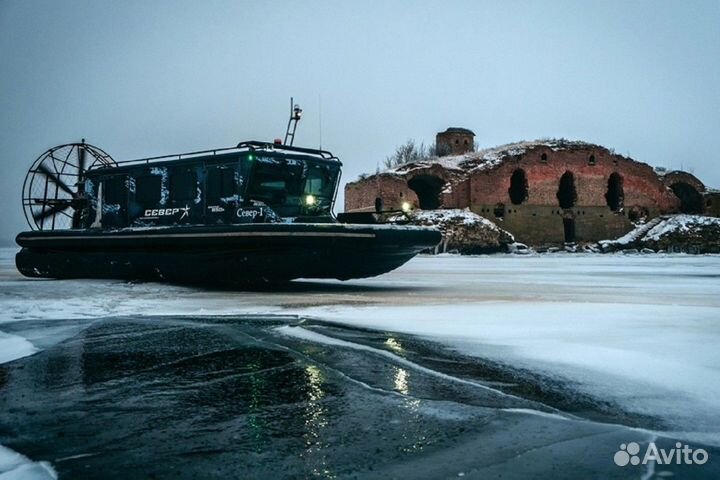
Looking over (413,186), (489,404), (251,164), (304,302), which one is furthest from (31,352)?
(413,186)

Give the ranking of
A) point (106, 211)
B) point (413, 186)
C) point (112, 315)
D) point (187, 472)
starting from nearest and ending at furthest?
point (187, 472)
point (112, 315)
point (106, 211)
point (413, 186)

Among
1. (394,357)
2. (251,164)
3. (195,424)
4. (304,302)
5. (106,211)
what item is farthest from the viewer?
(106,211)

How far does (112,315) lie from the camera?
452 cm

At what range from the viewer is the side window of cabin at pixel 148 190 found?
29.4 feet

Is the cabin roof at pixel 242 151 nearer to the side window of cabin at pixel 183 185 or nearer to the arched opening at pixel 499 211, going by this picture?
the side window of cabin at pixel 183 185

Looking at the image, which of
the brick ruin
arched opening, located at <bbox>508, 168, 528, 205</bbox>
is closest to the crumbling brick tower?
the brick ruin

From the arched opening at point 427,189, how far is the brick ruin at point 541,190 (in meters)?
0.06

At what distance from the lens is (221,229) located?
743 centimetres

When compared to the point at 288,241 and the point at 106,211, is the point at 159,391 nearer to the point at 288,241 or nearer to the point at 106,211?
the point at 288,241

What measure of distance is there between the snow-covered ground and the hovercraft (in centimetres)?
62

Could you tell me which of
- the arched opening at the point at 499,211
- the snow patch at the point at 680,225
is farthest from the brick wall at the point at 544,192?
the snow patch at the point at 680,225

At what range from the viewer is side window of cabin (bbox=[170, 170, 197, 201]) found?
8.53 metres

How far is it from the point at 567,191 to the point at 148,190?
2673 cm

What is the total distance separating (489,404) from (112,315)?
3.57m
